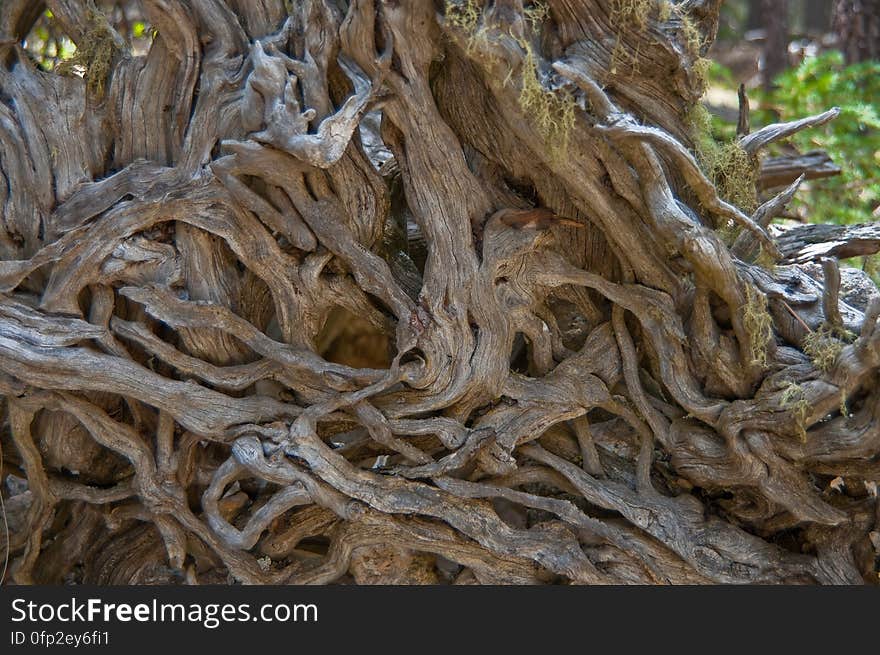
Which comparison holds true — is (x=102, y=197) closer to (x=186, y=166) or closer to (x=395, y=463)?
(x=186, y=166)

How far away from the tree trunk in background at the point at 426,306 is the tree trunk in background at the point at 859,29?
12.4 ft

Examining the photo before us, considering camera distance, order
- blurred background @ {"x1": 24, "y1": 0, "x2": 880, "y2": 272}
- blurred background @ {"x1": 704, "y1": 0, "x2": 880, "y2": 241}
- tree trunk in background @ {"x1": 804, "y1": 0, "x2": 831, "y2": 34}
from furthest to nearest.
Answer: tree trunk in background @ {"x1": 804, "y1": 0, "x2": 831, "y2": 34}, blurred background @ {"x1": 704, "y1": 0, "x2": 880, "y2": 241}, blurred background @ {"x1": 24, "y1": 0, "x2": 880, "y2": 272}

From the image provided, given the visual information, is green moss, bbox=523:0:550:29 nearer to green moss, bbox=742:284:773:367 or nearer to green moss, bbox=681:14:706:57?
green moss, bbox=681:14:706:57

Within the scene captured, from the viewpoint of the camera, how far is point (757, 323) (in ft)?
11.2

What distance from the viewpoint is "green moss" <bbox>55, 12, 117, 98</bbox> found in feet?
11.8

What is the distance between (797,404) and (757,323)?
341 millimetres

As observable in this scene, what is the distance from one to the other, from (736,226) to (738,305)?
19.6 inches

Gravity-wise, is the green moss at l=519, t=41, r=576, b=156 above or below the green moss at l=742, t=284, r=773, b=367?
above

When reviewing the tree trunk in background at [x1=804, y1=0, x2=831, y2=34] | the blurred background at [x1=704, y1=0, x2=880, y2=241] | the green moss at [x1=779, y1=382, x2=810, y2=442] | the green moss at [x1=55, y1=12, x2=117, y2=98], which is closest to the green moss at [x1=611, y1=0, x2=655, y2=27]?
the green moss at [x1=779, y1=382, x2=810, y2=442]

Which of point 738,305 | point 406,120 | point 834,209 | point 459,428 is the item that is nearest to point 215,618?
point 459,428

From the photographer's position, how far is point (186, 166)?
342cm

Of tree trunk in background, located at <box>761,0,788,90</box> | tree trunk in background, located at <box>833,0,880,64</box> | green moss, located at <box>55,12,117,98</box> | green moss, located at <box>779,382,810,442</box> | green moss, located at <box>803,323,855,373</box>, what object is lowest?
green moss, located at <box>779,382,810,442</box>

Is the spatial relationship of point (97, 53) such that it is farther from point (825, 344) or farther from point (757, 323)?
point (825, 344)

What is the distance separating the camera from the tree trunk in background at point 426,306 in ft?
10.9
